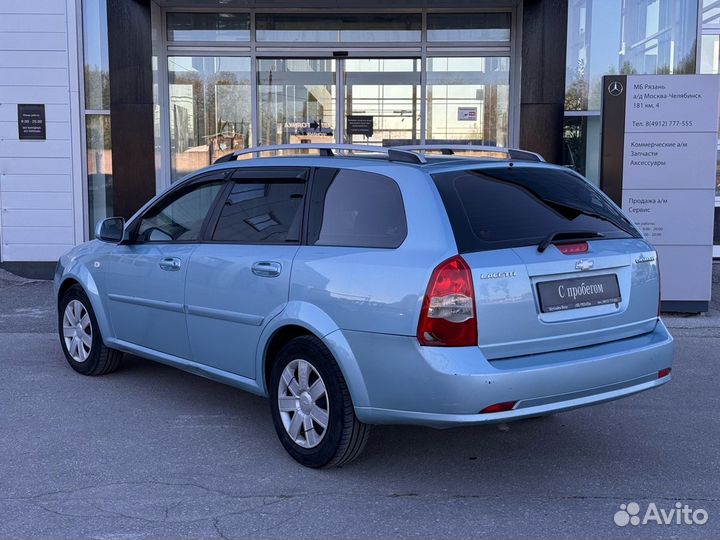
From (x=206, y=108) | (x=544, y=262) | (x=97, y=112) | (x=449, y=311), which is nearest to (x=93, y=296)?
(x=449, y=311)

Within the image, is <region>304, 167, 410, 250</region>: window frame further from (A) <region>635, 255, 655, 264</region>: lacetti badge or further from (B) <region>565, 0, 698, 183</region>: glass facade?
(B) <region>565, 0, 698, 183</region>: glass facade

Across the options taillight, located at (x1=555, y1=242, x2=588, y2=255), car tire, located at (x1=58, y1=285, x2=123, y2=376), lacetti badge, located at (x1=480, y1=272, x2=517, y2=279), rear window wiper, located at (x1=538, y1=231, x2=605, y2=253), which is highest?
rear window wiper, located at (x1=538, y1=231, x2=605, y2=253)

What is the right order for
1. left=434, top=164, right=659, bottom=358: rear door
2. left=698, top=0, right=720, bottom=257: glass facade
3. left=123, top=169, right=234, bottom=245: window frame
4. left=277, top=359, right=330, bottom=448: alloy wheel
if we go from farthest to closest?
1. left=698, top=0, right=720, bottom=257: glass facade
2. left=123, top=169, right=234, bottom=245: window frame
3. left=277, top=359, right=330, bottom=448: alloy wheel
4. left=434, top=164, right=659, bottom=358: rear door

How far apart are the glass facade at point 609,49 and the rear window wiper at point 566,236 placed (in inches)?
280

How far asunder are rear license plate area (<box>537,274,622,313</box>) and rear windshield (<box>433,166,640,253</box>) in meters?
0.24

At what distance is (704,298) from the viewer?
28.5ft

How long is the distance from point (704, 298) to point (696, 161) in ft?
4.60

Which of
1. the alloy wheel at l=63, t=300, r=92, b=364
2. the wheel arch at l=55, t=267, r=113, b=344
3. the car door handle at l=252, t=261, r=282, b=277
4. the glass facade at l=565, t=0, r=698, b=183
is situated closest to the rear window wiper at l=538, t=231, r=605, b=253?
the car door handle at l=252, t=261, r=282, b=277

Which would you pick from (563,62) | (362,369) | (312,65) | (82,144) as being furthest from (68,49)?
(362,369)

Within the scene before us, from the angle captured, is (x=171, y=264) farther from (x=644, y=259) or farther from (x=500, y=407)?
(x=644, y=259)

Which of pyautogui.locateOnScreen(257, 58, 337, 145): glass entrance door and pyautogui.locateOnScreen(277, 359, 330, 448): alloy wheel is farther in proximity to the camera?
pyautogui.locateOnScreen(257, 58, 337, 145): glass entrance door

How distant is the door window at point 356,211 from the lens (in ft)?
14.0

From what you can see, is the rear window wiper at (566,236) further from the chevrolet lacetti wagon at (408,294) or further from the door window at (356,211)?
the door window at (356,211)

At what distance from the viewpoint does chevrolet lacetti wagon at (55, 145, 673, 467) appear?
12.8ft
